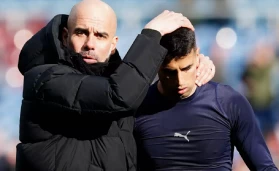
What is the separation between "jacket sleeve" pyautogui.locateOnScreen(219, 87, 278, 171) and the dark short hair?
1.18ft

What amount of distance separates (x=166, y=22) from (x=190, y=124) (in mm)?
736

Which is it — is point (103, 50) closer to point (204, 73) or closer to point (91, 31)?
point (91, 31)

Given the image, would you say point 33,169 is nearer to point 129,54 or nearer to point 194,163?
point 129,54

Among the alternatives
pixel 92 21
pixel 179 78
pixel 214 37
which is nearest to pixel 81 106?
pixel 92 21

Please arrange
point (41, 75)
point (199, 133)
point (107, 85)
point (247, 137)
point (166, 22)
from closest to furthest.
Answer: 1. point (107, 85)
2. point (41, 75)
3. point (166, 22)
4. point (247, 137)
5. point (199, 133)

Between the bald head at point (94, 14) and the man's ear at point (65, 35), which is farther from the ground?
the bald head at point (94, 14)

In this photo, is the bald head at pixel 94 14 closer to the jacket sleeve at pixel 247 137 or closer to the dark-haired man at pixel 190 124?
the dark-haired man at pixel 190 124

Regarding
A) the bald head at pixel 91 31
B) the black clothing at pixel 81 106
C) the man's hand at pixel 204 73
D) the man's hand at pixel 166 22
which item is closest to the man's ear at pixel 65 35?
the bald head at pixel 91 31

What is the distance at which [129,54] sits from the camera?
104 inches

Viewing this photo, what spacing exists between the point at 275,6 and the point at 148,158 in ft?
13.9

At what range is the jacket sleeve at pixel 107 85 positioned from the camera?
102 inches

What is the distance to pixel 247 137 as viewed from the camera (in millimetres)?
3254

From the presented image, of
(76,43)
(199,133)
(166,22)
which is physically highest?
(166,22)

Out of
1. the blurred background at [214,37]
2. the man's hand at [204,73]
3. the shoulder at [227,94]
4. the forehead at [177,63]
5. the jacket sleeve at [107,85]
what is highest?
the jacket sleeve at [107,85]
